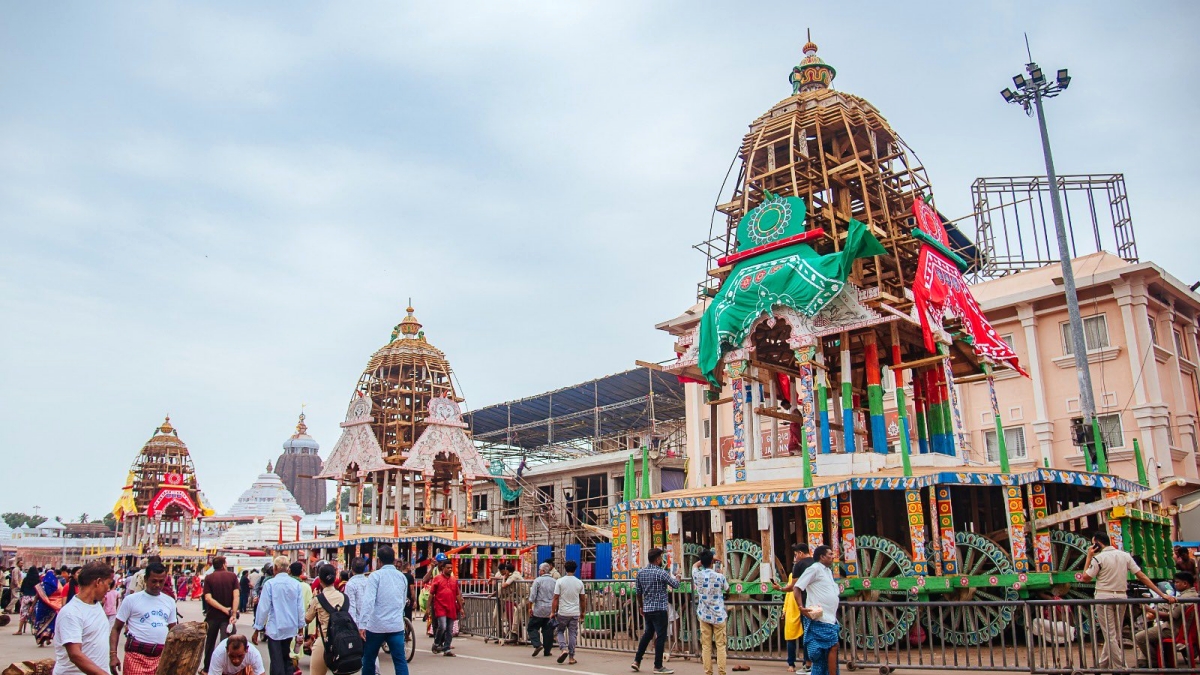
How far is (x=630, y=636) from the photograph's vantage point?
50.5 ft

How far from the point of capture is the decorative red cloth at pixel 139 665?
795 centimetres

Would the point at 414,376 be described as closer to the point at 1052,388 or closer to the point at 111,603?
the point at 111,603

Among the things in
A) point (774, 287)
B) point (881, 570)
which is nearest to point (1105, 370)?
point (774, 287)

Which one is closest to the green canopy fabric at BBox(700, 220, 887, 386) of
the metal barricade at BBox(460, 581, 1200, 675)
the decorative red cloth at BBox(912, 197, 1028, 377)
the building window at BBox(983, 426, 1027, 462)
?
the decorative red cloth at BBox(912, 197, 1028, 377)

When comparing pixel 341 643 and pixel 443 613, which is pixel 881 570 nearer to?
pixel 443 613

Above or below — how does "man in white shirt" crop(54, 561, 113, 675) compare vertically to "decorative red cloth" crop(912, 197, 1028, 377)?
below

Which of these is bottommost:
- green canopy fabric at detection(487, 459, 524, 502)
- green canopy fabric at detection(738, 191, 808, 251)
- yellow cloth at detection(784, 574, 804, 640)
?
yellow cloth at detection(784, 574, 804, 640)

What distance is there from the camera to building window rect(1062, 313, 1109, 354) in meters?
27.9

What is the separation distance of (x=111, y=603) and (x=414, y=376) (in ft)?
67.7

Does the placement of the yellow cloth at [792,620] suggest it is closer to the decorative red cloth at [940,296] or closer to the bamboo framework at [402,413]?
the decorative red cloth at [940,296]

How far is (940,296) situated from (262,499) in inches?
2482

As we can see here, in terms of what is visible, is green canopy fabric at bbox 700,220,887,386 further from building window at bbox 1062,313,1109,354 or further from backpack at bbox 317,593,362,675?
building window at bbox 1062,313,1109,354

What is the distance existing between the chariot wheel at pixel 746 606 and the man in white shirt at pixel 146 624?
8.33 meters

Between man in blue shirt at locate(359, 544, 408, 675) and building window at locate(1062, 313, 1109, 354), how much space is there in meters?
24.8
